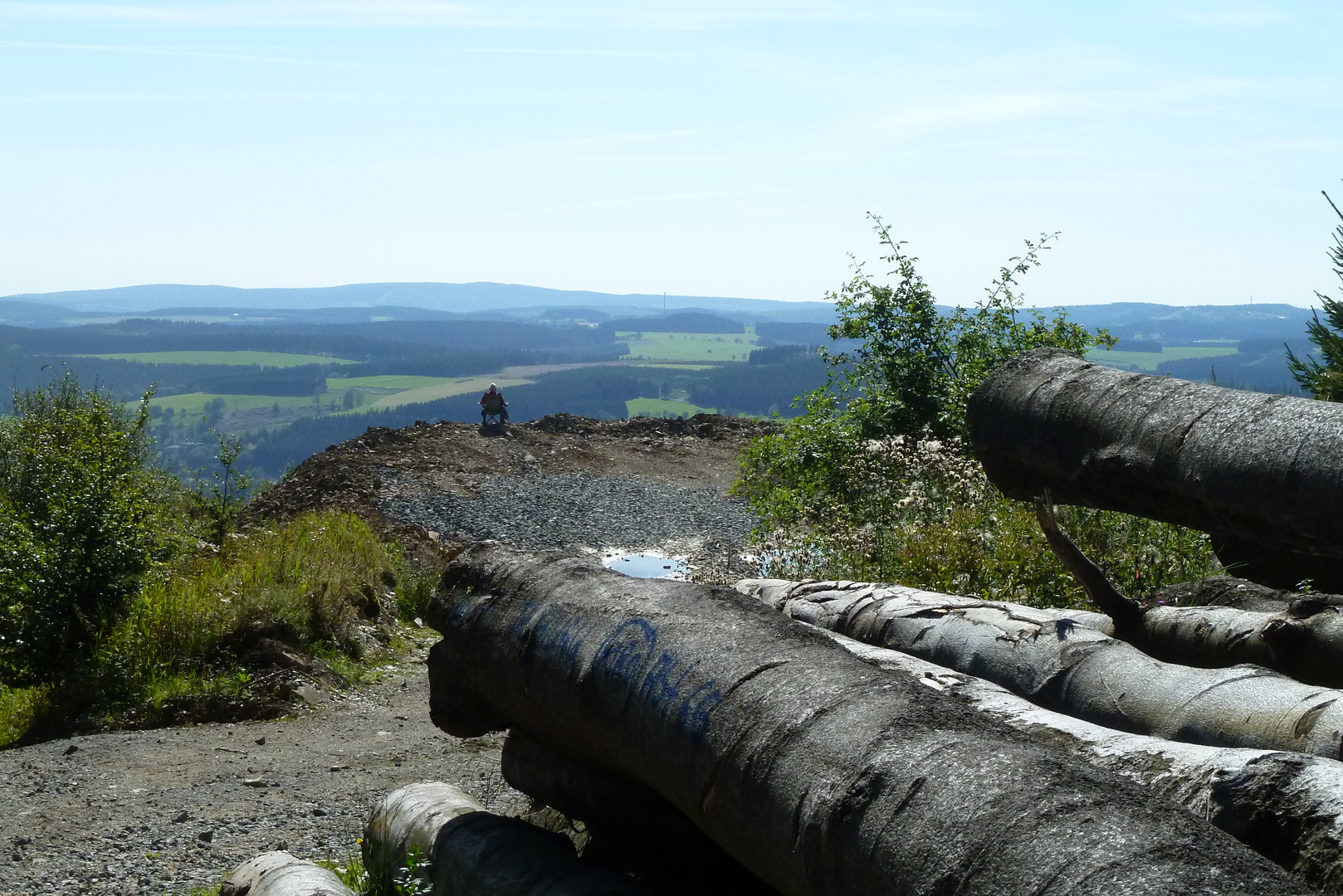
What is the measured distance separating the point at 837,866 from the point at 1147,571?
495cm

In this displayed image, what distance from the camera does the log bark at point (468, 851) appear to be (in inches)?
123

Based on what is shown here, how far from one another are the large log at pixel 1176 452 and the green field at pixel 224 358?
180 m

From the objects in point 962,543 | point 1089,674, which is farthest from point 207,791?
point 1089,674

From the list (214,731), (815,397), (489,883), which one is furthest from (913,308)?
(489,883)

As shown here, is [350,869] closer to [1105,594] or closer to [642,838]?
[642,838]

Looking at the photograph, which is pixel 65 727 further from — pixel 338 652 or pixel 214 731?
pixel 338 652

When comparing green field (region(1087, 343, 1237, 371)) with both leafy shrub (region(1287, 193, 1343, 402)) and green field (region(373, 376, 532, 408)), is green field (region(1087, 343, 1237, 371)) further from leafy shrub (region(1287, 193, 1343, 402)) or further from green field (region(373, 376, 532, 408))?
leafy shrub (region(1287, 193, 1343, 402))

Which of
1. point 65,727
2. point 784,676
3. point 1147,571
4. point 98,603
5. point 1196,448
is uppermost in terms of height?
point 1196,448

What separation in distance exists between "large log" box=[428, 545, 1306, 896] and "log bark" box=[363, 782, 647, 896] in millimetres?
318

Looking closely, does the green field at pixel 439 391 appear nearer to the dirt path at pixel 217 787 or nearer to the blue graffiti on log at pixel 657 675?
the dirt path at pixel 217 787

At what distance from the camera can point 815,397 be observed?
1332 cm

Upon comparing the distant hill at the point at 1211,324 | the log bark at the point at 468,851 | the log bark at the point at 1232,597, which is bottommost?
the log bark at the point at 468,851

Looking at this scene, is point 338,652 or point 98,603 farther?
point 338,652

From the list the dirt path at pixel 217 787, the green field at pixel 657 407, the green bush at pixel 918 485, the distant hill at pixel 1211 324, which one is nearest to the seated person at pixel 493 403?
the green bush at pixel 918 485
